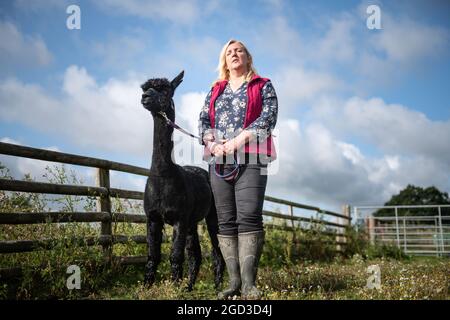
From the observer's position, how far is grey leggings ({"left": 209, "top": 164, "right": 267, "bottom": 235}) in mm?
3934

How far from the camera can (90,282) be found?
5289 millimetres

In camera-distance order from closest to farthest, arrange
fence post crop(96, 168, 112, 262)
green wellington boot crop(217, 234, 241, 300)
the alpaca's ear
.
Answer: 1. green wellington boot crop(217, 234, 241, 300)
2. the alpaca's ear
3. fence post crop(96, 168, 112, 262)

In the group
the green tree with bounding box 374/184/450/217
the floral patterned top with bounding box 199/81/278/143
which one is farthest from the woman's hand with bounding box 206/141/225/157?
the green tree with bounding box 374/184/450/217

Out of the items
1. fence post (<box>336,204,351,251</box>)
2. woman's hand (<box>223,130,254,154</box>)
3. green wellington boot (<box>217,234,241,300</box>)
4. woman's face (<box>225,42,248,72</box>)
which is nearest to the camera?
woman's hand (<box>223,130,254,154</box>)

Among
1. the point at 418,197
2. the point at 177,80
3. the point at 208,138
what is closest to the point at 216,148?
the point at 208,138

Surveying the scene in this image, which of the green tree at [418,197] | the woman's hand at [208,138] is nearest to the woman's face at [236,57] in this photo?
the woman's hand at [208,138]

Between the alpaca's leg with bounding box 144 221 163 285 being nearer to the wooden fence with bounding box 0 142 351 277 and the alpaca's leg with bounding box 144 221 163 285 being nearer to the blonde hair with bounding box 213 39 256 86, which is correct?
the wooden fence with bounding box 0 142 351 277

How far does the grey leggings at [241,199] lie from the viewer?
3.93 m

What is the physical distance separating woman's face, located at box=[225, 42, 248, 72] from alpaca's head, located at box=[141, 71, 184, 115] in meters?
0.72

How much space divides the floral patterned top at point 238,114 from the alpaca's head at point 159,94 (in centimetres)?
55

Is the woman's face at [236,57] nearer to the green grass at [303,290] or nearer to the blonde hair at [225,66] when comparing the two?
the blonde hair at [225,66]

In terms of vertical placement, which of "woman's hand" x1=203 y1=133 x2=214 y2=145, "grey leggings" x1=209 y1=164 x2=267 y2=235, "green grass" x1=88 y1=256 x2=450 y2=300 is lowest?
"green grass" x1=88 y1=256 x2=450 y2=300
